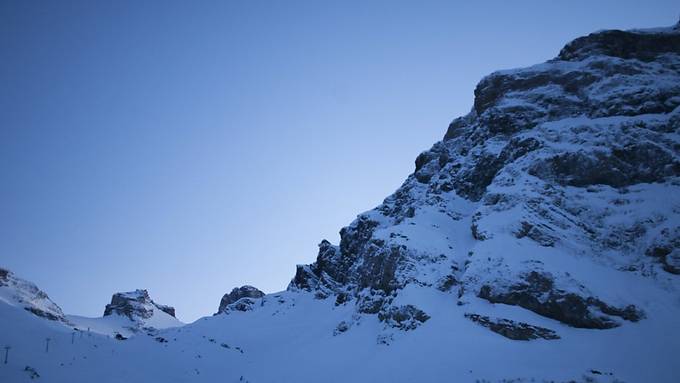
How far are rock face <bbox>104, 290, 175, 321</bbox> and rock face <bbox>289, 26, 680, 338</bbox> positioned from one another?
69.6 metres

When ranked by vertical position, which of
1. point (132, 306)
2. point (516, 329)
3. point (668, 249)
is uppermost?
point (668, 249)

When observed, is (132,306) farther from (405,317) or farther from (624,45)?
(624,45)

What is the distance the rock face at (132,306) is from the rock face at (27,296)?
22.8 meters

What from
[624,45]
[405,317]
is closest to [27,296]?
[405,317]

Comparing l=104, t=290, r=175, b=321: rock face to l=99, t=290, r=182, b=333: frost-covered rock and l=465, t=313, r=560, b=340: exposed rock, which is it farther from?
l=465, t=313, r=560, b=340: exposed rock

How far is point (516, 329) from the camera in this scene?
3058cm

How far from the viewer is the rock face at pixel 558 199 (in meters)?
33.0

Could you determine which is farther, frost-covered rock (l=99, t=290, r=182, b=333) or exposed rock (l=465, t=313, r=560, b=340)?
frost-covered rock (l=99, t=290, r=182, b=333)

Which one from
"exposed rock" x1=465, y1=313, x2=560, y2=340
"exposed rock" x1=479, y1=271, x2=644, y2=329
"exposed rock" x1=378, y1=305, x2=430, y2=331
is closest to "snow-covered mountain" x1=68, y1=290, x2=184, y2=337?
"exposed rock" x1=378, y1=305, x2=430, y2=331

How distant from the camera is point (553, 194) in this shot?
40.1 metres

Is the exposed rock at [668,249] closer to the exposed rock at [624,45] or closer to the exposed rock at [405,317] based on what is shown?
the exposed rock at [405,317]

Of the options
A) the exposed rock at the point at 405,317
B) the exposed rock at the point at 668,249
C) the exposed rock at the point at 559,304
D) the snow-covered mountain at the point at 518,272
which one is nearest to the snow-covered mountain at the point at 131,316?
the snow-covered mountain at the point at 518,272

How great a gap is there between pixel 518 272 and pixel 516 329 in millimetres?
4623

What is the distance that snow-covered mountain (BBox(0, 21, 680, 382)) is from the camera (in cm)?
2950
